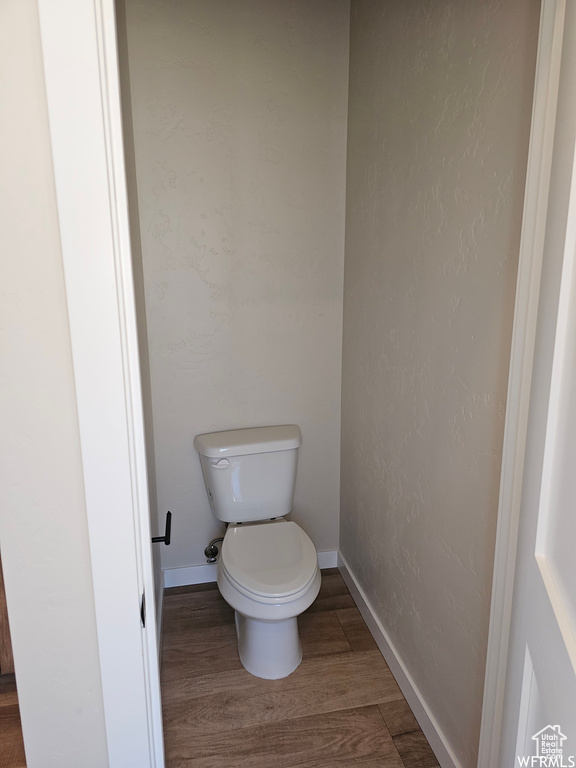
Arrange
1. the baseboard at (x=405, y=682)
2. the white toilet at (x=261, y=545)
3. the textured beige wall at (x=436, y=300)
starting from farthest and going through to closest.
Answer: the white toilet at (x=261, y=545)
the baseboard at (x=405, y=682)
the textured beige wall at (x=436, y=300)

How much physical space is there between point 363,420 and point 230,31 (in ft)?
5.01

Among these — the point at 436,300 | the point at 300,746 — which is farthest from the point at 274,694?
the point at 436,300

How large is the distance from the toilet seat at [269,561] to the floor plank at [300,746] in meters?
0.39

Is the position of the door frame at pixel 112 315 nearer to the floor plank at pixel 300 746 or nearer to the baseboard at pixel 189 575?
the floor plank at pixel 300 746

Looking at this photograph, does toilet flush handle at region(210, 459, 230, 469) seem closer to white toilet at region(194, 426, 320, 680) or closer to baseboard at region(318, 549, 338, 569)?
white toilet at region(194, 426, 320, 680)

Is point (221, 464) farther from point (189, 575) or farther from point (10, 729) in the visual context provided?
point (10, 729)

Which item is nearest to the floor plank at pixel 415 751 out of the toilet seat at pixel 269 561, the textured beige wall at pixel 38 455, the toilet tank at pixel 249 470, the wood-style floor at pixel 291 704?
the wood-style floor at pixel 291 704

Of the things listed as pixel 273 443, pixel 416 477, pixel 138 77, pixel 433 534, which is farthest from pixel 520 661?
pixel 138 77

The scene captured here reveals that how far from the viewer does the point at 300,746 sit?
1.67m

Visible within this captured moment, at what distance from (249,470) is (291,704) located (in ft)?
2.73

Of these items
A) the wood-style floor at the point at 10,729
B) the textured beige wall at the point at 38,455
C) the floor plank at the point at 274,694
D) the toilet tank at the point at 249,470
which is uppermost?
the textured beige wall at the point at 38,455

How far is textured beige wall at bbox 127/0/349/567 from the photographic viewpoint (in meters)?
2.00

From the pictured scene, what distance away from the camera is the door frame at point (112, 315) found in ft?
2.38

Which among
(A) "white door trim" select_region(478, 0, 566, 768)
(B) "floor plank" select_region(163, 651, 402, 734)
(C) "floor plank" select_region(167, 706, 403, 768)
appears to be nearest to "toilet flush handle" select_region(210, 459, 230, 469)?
(B) "floor plank" select_region(163, 651, 402, 734)
